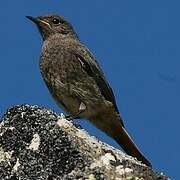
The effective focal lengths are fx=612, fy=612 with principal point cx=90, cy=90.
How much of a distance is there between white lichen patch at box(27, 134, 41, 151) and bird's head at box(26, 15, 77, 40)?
19.8 feet

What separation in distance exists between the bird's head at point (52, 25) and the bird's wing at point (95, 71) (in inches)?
38.4

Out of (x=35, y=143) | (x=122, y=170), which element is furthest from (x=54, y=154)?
(x=122, y=170)

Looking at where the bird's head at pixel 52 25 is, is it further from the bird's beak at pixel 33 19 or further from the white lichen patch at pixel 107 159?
the white lichen patch at pixel 107 159

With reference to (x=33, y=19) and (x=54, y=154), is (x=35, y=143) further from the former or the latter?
(x=33, y=19)

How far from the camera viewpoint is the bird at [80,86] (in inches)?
350

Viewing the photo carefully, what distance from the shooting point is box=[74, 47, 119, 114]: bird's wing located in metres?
9.30

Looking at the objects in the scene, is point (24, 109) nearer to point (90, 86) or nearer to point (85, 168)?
point (85, 168)

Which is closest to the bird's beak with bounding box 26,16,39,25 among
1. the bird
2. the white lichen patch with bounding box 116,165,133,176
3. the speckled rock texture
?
the bird

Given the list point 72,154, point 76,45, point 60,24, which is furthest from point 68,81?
point 72,154

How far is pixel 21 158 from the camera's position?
4156 mm

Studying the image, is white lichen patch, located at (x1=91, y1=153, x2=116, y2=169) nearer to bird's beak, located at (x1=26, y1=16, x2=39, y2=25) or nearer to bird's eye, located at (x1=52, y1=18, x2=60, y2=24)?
bird's beak, located at (x1=26, y1=16, x2=39, y2=25)

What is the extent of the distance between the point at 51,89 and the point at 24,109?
174 inches

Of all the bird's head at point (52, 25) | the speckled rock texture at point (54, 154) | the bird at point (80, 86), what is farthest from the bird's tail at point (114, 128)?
the speckled rock texture at point (54, 154)

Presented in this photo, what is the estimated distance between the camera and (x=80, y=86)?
9.04 metres
